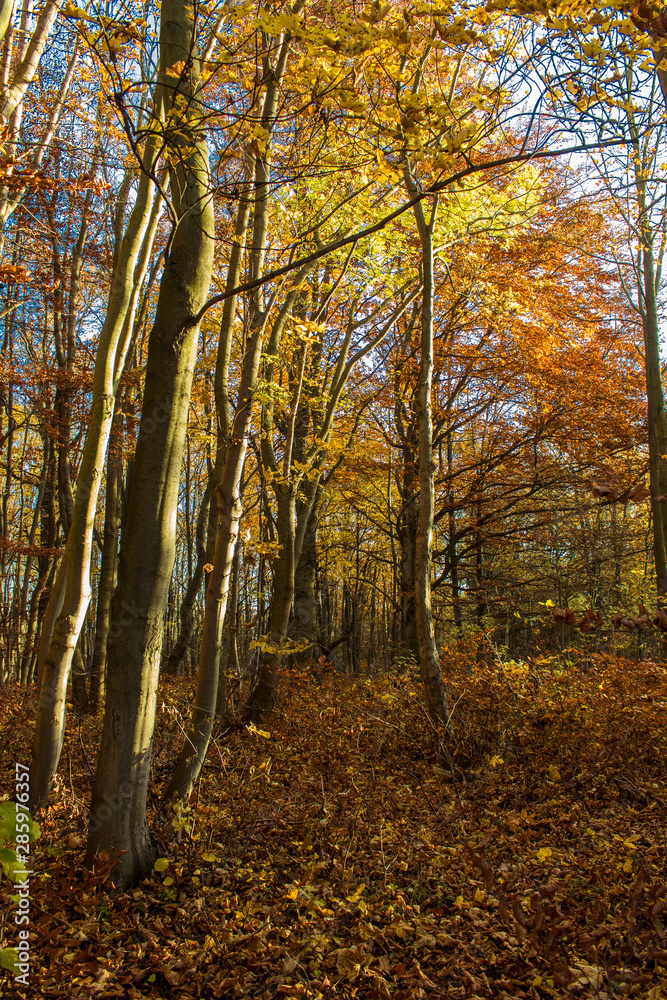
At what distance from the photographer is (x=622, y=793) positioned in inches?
181

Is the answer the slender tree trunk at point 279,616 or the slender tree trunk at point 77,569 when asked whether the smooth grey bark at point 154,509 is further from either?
the slender tree trunk at point 279,616

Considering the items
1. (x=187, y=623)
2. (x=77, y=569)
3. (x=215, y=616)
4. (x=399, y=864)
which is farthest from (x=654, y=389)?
(x=187, y=623)

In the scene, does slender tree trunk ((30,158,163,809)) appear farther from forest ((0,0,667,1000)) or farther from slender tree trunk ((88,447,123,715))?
slender tree trunk ((88,447,123,715))

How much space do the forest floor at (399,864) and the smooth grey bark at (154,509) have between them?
371 millimetres

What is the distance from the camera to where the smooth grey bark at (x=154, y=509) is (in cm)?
338

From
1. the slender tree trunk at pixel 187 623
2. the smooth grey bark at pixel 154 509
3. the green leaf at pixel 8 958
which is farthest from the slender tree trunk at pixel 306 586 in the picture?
the green leaf at pixel 8 958

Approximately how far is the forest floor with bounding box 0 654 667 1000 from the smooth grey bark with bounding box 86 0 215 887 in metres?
0.37

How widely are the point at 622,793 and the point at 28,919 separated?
14.1 feet

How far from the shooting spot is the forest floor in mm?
2730

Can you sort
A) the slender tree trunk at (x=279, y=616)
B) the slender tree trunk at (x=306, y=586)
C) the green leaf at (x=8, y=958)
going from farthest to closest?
the slender tree trunk at (x=306, y=586)
the slender tree trunk at (x=279, y=616)
the green leaf at (x=8, y=958)

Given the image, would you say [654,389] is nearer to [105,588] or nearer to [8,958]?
[105,588]

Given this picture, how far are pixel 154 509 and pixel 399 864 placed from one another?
283 cm

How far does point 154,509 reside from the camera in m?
3.53

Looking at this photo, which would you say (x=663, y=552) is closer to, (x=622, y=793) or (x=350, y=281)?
(x=622, y=793)
